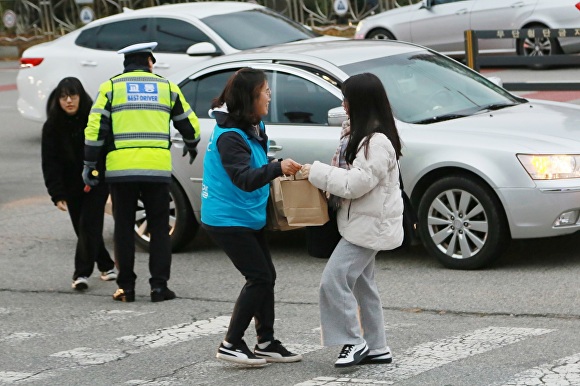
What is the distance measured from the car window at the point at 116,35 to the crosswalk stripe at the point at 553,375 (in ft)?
34.7

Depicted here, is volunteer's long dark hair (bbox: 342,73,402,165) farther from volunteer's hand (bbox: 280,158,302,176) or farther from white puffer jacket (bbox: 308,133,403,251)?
volunteer's hand (bbox: 280,158,302,176)

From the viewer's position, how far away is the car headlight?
840cm

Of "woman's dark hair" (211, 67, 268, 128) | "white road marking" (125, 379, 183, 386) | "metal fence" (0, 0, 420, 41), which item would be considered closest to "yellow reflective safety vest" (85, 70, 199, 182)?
"woman's dark hair" (211, 67, 268, 128)

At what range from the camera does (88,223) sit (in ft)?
29.9

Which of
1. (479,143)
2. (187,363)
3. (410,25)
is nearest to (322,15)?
(410,25)

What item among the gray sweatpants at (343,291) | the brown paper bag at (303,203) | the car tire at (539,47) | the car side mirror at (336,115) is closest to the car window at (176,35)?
the car tire at (539,47)

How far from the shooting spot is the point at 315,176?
6176 mm

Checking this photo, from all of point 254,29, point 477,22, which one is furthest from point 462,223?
point 477,22

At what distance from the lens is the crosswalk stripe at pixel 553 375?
602cm

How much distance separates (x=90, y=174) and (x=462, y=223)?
2.50 metres

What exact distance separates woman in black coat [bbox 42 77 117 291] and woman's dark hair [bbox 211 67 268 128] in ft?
8.60

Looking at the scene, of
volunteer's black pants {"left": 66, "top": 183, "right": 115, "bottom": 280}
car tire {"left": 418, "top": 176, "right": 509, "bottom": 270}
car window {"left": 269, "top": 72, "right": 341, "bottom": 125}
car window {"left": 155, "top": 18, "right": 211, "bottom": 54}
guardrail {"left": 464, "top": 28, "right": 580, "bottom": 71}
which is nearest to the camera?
car tire {"left": 418, "top": 176, "right": 509, "bottom": 270}

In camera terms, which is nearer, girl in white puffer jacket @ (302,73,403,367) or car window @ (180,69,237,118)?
girl in white puffer jacket @ (302,73,403,367)

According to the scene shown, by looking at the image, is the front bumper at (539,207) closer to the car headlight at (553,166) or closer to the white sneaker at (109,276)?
the car headlight at (553,166)
